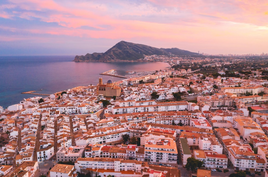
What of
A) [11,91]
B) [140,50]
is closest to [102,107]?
[11,91]

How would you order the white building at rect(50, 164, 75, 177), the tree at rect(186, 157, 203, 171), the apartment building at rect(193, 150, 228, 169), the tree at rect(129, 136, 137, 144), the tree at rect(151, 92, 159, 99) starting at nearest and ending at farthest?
the white building at rect(50, 164, 75, 177)
the tree at rect(186, 157, 203, 171)
the apartment building at rect(193, 150, 228, 169)
the tree at rect(129, 136, 137, 144)
the tree at rect(151, 92, 159, 99)

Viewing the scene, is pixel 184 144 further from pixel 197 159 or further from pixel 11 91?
pixel 11 91

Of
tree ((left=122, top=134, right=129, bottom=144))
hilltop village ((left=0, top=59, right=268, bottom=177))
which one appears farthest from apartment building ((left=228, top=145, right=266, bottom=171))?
tree ((left=122, top=134, right=129, bottom=144))

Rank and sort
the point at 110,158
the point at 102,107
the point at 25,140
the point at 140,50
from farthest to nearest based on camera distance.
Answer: the point at 140,50, the point at 102,107, the point at 25,140, the point at 110,158

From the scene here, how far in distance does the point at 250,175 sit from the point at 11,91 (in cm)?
2171

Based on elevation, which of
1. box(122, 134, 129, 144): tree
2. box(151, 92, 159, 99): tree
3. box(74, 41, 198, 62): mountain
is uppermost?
box(74, 41, 198, 62): mountain

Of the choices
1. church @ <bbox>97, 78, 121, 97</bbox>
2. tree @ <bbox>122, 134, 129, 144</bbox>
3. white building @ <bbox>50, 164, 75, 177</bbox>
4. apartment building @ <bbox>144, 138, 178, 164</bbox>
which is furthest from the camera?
church @ <bbox>97, 78, 121, 97</bbox>

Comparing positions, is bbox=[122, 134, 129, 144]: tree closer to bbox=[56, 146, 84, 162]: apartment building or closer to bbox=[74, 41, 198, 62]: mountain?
bbox=[56, 146, 84, 162]: apartment building

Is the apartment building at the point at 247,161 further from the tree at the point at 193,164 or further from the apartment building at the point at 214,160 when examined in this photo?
the tree at the point at 193,164

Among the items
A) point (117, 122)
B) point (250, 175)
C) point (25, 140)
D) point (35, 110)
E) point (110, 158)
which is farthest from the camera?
point (35, 110)

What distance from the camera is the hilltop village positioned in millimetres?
6160

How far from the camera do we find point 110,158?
255 inches

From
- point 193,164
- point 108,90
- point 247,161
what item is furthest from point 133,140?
point 108,90

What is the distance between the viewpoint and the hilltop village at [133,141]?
20.2 ft
